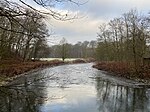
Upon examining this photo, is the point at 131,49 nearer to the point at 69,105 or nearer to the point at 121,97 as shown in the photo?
the point at 121,97

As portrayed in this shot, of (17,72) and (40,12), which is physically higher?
(40,12)

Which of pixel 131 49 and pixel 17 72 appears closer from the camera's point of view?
pixel 17 72

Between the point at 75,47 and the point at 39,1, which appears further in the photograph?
the point at 75,47

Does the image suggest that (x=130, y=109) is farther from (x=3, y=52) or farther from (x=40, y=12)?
(x=40, y=12)

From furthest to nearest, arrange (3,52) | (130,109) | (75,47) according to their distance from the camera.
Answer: (75,47)
(130,109)
(3,52)

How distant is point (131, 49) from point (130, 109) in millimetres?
25867

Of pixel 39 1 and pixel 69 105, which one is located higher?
pixel 39 1

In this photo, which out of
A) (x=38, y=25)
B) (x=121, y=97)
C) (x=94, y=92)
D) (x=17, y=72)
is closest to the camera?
(x=38, y=25)

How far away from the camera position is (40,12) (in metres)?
3.78

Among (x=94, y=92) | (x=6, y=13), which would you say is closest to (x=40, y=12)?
(x=6, y=13)

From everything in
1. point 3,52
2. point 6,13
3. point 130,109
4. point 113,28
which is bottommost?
point 130,109

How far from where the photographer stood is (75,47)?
148375 mm

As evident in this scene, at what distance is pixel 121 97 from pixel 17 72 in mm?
19782

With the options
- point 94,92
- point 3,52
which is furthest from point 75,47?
point 3,52
